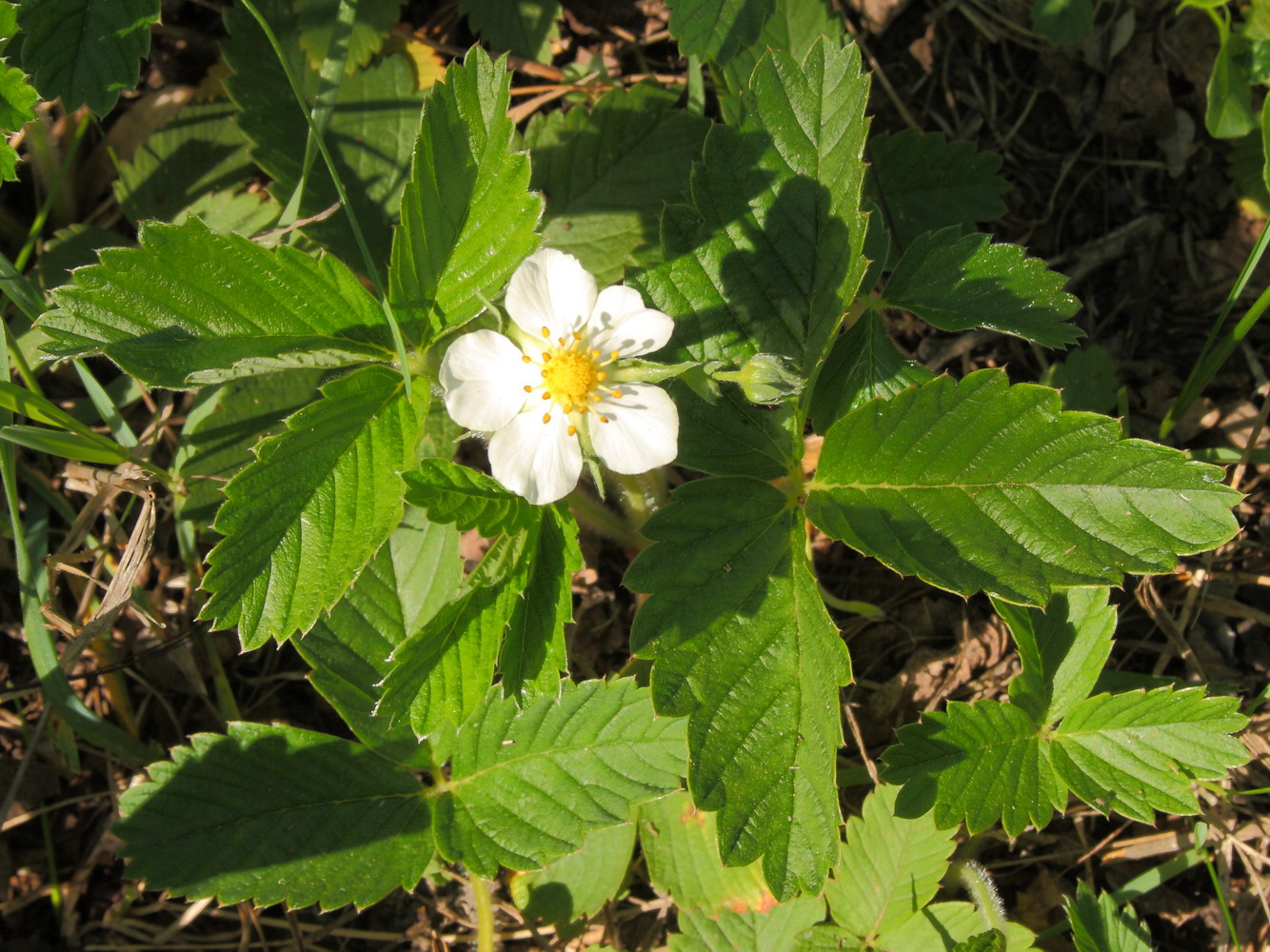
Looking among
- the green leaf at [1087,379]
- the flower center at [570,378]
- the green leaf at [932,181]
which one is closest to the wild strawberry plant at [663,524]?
the flower center at [570,378]

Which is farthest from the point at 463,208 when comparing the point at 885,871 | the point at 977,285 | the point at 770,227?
the point at 885,871

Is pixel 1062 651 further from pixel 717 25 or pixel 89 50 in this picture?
pixel 89 50

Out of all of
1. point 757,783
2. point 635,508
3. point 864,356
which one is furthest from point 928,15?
point 757,783

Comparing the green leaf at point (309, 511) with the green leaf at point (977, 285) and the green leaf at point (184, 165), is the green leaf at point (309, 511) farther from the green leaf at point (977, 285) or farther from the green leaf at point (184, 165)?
the green leaf at point (184, 165)

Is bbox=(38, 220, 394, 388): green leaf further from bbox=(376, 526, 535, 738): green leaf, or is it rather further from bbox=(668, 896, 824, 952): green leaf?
bbox=(668, 896, 824, 952): green leaf

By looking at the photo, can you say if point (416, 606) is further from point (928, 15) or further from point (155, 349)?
point (928, 15)

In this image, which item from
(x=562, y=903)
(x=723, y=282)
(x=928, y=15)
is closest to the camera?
(x=723, y=282)
